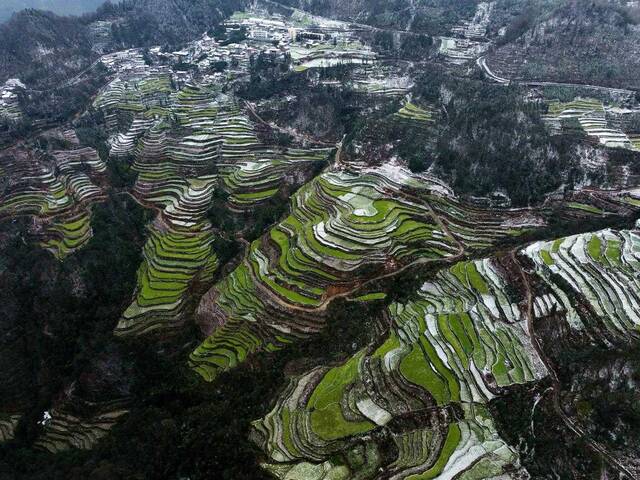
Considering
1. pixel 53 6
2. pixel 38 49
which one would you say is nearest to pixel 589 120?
pixel 38 49

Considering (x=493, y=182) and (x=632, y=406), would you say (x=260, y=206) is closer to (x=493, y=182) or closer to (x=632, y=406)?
(x=493, y=182)

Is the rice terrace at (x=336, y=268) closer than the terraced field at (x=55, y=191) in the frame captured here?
Yes

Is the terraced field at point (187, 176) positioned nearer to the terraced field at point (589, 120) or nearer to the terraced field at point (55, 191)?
the terraced field at point (55, 191)

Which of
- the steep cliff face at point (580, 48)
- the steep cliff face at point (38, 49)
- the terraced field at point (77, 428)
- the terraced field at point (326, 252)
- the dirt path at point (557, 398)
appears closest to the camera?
the dirt path at point (557, 398)

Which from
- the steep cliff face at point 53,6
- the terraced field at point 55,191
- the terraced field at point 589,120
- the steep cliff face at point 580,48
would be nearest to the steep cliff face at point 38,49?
the terraced field at point 55,191

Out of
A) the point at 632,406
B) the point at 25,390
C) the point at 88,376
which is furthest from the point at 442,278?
the point at 25,390

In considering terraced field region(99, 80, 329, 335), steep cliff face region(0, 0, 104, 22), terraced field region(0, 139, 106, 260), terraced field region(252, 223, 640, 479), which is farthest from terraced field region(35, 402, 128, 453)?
steep cliff face region(0, 0, 104, 22)
